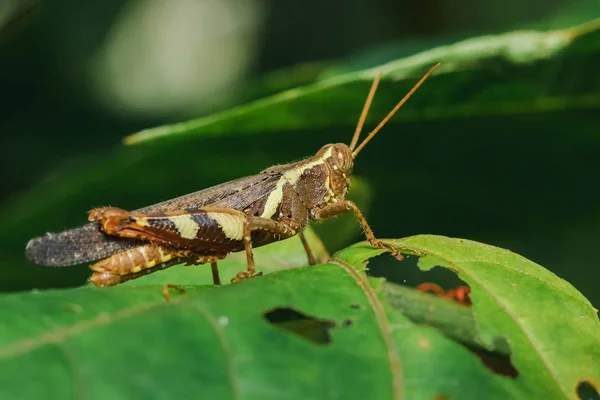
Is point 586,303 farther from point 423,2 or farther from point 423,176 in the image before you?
point 423,2

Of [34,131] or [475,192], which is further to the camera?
[34,131]

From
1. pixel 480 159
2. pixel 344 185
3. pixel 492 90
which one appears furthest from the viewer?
pixel 480 159

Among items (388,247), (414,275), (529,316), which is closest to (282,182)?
(388,247)

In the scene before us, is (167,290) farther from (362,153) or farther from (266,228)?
(362,153)

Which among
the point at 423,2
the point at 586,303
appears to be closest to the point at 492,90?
the point at 586,303

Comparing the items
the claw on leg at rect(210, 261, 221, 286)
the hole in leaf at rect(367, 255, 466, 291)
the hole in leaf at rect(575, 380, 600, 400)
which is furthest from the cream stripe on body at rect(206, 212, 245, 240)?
the hole in leaf at rect(575, 380, 600, 400)

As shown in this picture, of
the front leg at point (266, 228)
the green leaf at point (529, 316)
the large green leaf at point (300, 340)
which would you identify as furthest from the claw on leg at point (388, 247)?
the front leg at point (266, 228)

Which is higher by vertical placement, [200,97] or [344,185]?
[200,97]
